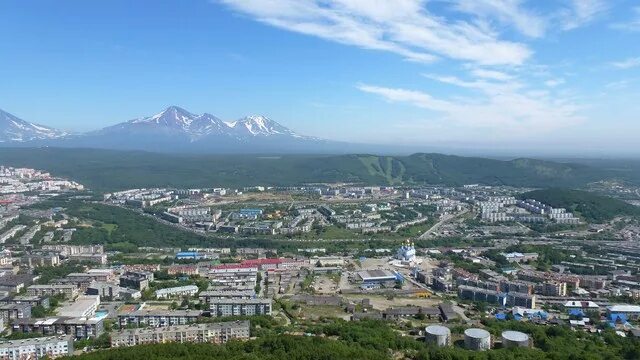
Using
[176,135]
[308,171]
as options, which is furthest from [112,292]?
[176,135]

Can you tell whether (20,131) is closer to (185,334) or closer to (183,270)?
(183,270)

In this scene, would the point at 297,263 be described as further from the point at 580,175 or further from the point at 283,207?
the point at 580,175

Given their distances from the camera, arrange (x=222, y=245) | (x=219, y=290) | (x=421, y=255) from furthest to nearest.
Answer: (x=222, y=245), (x=421, y=255), (x=219, y=290)

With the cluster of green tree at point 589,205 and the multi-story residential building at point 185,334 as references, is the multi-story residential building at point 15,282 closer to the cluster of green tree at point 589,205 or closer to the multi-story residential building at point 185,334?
the multi-story residential building at point 185,334

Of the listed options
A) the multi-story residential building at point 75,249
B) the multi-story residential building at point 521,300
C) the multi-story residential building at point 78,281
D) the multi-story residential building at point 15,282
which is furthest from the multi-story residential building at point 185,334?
the multi-story residential building at point 75,249

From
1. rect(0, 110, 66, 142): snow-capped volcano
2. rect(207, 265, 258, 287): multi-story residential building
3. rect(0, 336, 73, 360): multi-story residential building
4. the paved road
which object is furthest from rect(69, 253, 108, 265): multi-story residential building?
rect(0, 110, 66, 142): snow-capped volcano

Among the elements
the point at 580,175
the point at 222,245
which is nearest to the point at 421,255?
the point at 222,245

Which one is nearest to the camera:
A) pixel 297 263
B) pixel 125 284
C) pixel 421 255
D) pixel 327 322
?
pixel 327 322
